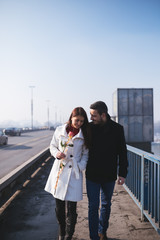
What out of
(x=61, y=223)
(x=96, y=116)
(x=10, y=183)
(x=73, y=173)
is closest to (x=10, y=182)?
(x=10, y=183)

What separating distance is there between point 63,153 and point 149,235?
183 cm

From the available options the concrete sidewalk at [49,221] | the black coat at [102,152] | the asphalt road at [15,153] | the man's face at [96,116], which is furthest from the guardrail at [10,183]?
the man's face at [96,116]

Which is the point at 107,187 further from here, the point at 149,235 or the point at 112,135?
the point at 149,235

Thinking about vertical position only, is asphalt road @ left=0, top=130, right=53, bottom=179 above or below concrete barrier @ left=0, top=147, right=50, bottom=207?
below

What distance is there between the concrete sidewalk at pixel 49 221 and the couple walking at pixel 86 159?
0.61 meters

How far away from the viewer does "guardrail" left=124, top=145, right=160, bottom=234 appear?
3.12 meters

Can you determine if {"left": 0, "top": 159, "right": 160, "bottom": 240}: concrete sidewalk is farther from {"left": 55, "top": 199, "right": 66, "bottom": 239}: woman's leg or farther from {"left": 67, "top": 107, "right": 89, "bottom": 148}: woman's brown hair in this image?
{"left": 67, "top": 107, "right": 89, "bottom": 148}: woman's brown hair

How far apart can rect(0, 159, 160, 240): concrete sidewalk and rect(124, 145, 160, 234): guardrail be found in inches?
8.8

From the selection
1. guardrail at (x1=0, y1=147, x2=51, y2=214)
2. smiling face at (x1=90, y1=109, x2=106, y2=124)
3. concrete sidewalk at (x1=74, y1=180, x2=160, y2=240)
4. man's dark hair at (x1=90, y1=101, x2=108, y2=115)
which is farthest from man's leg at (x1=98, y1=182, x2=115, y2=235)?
guardrail at (x1=0, y1=147, x2=51, y2=214)

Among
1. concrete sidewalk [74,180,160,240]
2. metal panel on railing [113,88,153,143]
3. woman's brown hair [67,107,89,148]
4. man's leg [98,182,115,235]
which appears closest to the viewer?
woman's brown hair [67,107,89,148]

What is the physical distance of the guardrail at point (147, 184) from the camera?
3.12 m

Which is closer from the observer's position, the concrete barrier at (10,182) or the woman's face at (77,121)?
the woman's face at (77,121)

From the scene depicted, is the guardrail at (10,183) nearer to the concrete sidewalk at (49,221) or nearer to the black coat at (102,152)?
the concrete sidewalk at (49,221)

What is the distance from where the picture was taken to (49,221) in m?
3.76
